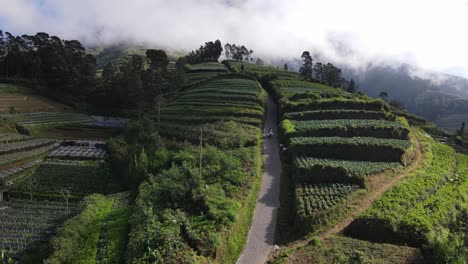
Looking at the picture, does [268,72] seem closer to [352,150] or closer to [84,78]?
[84,78]

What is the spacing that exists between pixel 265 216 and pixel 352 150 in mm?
15286

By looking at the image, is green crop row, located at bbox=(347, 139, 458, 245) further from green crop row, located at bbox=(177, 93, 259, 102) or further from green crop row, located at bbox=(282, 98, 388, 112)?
green crop row, located at bbox=(177, 93, 259, 102)

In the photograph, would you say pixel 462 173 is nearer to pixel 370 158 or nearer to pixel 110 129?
pixel 370 158

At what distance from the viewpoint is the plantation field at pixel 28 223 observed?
28516 mm

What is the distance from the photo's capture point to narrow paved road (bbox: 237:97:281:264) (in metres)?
26.1

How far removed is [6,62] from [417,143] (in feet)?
304

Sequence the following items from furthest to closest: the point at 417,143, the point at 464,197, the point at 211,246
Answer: the point at 417,143, the point at 464,197, the point at 211,246

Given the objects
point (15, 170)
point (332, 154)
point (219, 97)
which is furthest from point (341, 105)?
point (15, 170)

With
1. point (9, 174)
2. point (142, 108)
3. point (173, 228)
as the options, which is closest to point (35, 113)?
point (142, 108)

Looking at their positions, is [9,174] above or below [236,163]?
below

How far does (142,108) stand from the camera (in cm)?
8088

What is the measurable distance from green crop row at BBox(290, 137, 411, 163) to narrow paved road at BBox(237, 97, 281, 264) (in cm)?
345

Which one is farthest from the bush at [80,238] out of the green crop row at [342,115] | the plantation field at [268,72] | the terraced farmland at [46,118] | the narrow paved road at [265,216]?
the plantation field at [268,72]

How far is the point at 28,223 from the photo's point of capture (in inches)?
1249
